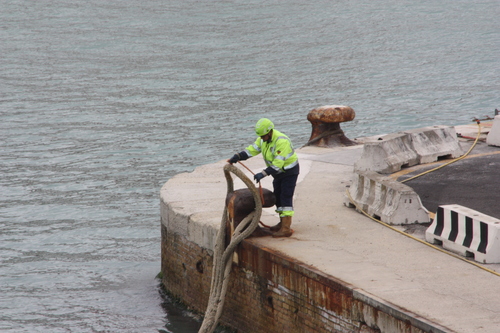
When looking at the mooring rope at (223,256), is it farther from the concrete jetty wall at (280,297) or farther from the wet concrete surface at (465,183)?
the wet concrete surface at (465,183)

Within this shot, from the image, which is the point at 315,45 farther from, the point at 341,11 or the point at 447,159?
the point at 447,159

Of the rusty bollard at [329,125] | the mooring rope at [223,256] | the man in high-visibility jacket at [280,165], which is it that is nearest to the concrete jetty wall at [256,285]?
the mooring rope at [223,256]

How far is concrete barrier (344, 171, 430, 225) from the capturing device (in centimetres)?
1000

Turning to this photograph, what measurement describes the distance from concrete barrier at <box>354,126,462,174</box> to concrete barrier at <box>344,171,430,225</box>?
6.28ft

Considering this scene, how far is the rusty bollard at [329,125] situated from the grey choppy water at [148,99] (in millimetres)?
3883

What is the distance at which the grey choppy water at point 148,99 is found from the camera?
13492 mm

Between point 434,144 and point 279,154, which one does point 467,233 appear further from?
point 434,144

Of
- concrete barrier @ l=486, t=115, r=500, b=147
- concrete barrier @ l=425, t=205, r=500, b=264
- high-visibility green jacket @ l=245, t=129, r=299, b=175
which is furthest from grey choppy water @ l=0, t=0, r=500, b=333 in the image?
concrete barrier @ l=486, t=115, r=500, b=147

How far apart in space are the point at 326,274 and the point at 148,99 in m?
24.7

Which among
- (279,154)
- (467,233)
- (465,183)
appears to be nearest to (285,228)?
(279,154)

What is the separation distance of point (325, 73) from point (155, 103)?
945 centimetres


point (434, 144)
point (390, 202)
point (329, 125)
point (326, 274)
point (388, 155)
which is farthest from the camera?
point (329, 125)

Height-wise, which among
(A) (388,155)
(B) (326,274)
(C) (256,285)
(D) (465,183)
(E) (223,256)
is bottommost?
(C) (256,285)

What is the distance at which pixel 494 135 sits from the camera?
14.3 m
